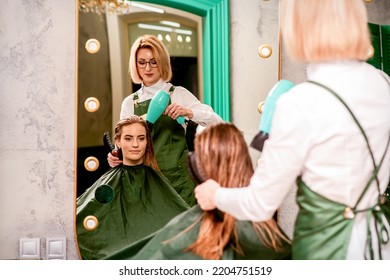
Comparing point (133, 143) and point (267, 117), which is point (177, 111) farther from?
point (267, 117)

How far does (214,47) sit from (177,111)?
0.28m

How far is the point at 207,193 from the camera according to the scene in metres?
1.71

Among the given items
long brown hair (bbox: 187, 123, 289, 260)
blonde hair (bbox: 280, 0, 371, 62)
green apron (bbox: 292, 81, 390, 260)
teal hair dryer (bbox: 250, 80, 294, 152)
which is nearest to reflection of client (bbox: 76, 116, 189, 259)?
long brown hair (bbox: 187, 123, 289, 260)

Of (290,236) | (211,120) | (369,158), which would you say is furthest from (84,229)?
(369,158)

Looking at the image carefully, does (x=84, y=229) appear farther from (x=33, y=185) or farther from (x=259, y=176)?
(x=259, y=176)

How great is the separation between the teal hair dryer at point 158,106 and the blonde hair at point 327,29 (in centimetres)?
54

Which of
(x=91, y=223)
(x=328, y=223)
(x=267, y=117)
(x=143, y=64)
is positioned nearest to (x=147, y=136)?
(x=143, y=64)

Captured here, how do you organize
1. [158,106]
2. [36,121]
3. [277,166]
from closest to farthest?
[277,166] < [158,106] < [36,121]

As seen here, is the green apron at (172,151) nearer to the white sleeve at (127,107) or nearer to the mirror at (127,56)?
the white sleeve at (127,107)

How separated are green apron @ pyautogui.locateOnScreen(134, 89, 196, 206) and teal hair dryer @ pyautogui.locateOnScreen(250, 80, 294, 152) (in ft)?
1.06

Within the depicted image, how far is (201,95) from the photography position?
202 cm

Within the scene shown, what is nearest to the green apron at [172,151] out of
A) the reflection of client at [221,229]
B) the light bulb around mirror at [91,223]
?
the reflection of client at [221,229]

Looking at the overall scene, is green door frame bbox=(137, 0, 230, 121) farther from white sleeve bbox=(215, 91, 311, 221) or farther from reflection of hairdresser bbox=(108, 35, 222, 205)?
white sleeve bbox=(215, 91, 311, 221)

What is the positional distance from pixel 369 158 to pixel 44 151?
120 centimetres
